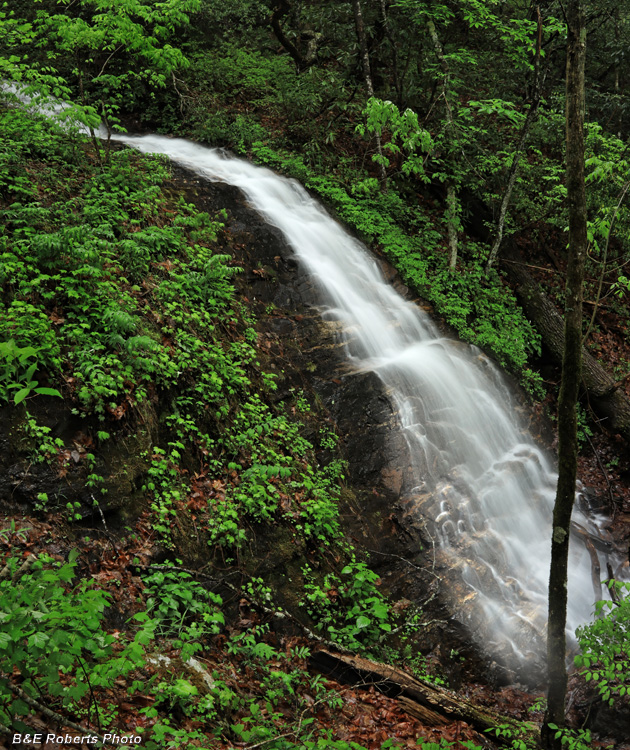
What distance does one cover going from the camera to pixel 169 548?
4164 millimetres

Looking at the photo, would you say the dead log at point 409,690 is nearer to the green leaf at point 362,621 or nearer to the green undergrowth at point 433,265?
the green leaf at point 362,621

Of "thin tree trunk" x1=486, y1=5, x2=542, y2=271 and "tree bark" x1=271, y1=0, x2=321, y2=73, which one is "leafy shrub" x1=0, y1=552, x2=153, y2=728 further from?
"tree bark" x1=271, y1=0, x2=321, y2=73

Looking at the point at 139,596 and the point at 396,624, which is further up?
the point at 139,596

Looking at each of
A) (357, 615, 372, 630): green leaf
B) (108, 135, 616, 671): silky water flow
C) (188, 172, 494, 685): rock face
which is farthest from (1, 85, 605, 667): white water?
(357, 615, 372, 630): green leaf

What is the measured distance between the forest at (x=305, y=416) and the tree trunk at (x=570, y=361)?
0.08 feet

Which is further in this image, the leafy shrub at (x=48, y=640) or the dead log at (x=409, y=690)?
the dead log at (x=409, y=690)

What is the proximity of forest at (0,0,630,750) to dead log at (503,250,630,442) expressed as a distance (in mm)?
66

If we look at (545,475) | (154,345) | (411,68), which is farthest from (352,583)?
(411,68)

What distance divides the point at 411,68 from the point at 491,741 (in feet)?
44.1

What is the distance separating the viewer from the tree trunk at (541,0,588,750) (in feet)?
11.3

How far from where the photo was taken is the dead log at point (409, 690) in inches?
164

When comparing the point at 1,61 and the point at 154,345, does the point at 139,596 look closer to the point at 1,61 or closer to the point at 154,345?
the point at 154,345

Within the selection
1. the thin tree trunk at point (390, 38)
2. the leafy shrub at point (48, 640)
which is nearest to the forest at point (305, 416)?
the leafy shrub at point (48, 640)

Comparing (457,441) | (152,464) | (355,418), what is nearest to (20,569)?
(152,464)
